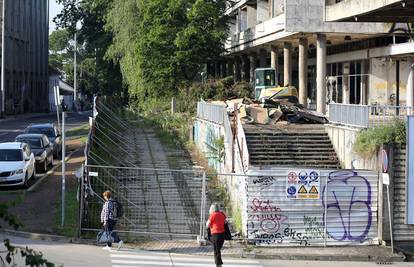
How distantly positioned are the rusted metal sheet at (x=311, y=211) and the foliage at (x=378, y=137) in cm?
189

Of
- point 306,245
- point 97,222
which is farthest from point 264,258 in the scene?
point 97,222

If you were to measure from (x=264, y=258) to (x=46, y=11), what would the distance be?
109 meters

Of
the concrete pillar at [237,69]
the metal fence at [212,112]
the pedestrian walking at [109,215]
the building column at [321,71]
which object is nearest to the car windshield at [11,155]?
the metal fence at [212,112]

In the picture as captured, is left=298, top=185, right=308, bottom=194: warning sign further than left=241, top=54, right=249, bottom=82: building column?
No

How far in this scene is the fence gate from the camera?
742 inches

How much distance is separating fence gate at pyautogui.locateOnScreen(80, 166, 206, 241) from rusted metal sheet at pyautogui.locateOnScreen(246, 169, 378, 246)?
1.54 metres

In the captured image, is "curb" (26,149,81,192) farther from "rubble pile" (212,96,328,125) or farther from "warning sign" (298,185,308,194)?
"warning sign" (298,185,308,194)

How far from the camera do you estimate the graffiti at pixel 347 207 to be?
1878 cm

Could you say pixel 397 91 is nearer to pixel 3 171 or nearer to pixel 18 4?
pixel 3 171

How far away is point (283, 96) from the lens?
125 ft

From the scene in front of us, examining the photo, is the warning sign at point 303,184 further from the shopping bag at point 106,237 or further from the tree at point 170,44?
the tree at point 170,44

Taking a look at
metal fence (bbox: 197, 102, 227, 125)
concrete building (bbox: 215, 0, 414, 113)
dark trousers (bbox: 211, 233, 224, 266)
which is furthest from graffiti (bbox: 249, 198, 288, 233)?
concrete building (bbox: 215, 0, 414, 113)

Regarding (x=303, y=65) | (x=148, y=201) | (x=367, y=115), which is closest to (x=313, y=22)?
(x=303, y=65)

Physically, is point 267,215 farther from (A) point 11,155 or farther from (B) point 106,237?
(A) point 11,155
